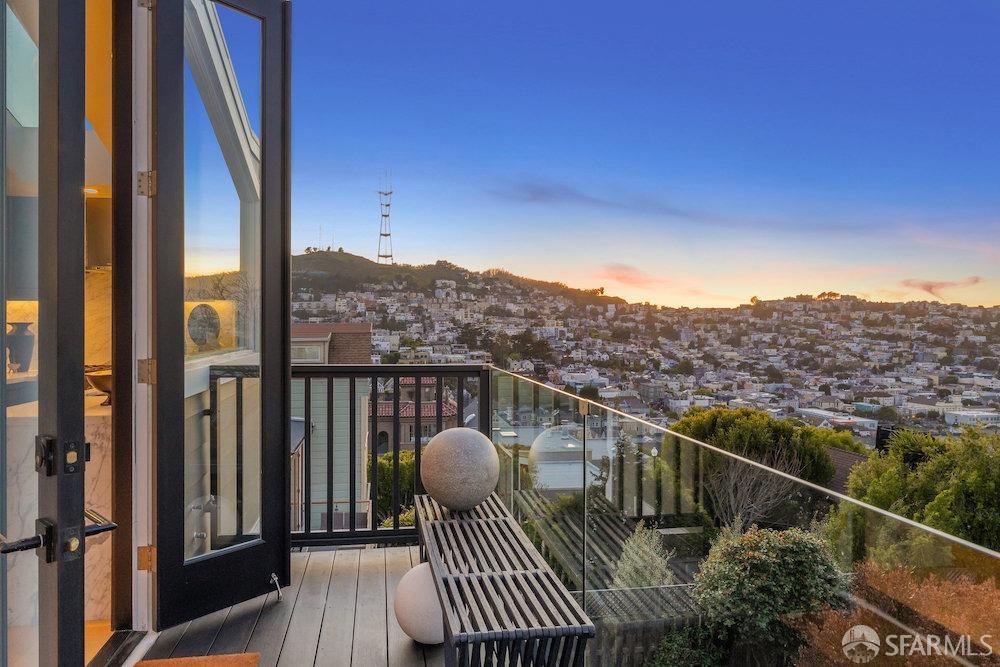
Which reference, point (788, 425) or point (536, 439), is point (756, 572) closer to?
point (536, 439)

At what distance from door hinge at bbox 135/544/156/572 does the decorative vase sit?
1.43 m

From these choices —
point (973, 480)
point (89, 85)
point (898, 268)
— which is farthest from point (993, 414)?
point (89, 85)

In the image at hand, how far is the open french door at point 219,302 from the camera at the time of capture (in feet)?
8.00

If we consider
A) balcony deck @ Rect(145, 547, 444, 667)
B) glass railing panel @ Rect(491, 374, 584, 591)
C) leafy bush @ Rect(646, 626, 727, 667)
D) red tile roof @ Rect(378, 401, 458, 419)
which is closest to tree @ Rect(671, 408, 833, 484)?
red tile roof @ Rect(378, 401, 458, 419)

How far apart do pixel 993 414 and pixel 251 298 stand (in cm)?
1207

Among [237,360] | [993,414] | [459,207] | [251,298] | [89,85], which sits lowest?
[993,414]

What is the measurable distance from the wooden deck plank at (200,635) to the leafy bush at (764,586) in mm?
1896

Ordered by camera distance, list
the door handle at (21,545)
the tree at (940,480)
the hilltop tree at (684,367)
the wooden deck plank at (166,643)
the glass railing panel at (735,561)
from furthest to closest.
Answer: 1. the hilltop tree at (684,367)
2. the tree at (940,480)
3. the wooden deck plank at (166,643)
4. the door handle at (21,545)
5. the glass railing panel at (735,561)

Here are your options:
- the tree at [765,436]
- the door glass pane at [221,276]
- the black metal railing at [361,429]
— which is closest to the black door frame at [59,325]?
the door glass pane at [221,276]

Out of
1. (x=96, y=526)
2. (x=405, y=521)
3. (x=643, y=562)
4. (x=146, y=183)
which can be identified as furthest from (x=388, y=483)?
(x=96, y=526)

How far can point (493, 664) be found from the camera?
180 centimetres

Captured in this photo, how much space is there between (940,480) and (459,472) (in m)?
9.75

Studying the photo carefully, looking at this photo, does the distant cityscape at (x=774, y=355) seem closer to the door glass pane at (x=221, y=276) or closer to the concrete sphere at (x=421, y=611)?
the door glass pane at (x=221, y=276)

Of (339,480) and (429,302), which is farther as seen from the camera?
(429,302)
